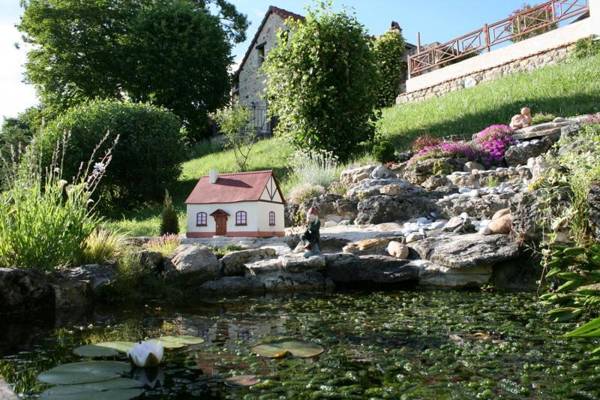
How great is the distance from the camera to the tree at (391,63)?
25484 mm

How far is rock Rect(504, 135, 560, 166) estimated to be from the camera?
1173 centimetres

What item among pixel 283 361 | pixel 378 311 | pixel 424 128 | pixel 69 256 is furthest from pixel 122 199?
pixel 283 361

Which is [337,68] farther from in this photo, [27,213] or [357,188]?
[27,213]

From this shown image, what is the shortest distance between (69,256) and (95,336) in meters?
2.13

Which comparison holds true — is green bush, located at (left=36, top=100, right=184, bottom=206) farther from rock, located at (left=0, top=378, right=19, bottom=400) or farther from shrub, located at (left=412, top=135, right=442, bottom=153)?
rock, located at (left=0, top=378, right=19, bottom=400)

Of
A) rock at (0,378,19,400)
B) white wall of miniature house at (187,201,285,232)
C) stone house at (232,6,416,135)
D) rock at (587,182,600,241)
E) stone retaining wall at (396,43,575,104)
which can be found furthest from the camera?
stone house at (232,6,416,135)

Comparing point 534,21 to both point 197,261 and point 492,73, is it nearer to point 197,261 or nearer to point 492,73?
point 492,73

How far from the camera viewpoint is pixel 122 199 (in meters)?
16.9

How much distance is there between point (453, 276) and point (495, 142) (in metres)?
6.54

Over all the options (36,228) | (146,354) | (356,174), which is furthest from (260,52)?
(146,354)

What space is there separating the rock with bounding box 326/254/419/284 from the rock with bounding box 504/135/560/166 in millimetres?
5970

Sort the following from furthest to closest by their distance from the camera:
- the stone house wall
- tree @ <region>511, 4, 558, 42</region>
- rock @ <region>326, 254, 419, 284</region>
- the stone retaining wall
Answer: the stone house wall, tree @ <region>511, 4, 558, 42</region>, the stone retaining wall, rock @ <region>326, 254, 419, 284</region>

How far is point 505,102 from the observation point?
15.9 meters

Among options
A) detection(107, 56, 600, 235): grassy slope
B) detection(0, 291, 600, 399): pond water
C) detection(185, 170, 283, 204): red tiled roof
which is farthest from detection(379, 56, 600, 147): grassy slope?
detection(0, 291, 600, 399): pond water
